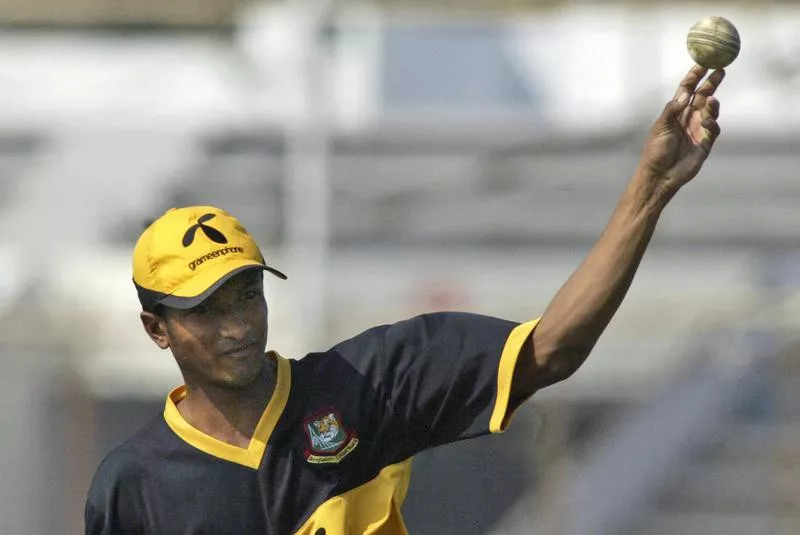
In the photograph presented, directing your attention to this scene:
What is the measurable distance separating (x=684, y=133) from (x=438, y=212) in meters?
7.06

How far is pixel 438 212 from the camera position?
10000mm

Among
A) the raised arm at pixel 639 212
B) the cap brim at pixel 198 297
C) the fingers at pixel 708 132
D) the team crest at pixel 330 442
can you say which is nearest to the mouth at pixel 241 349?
the cap brim at pixel 198 297

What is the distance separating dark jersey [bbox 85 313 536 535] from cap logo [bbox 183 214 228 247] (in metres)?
0.37

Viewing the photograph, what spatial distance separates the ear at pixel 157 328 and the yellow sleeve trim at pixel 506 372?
742mm

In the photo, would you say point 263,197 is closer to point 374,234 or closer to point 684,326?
point 374,234

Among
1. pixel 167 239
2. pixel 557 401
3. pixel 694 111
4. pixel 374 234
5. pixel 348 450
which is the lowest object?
pixel 557 401

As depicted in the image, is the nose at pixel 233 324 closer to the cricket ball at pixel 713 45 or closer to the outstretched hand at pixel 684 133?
the outstretched hand at pixel 684 133

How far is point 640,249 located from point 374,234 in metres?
6.97

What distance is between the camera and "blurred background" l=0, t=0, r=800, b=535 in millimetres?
8367

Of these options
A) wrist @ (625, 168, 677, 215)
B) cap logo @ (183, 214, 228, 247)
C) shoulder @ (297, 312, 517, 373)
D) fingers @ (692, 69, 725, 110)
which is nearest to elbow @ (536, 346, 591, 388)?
shoulder @ (297, 312, 517, 373)

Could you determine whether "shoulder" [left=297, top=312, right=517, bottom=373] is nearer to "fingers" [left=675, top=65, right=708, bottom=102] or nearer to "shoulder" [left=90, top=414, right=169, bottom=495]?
"shoulder" [left=90, top=414, right=169, bottom=495]

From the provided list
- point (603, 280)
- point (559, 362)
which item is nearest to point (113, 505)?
point (559, 362)

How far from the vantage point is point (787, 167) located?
1005cm

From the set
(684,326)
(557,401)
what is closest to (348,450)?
(557,401)
